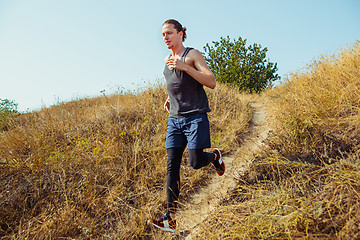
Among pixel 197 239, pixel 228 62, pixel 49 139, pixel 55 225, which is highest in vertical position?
pixel 228 62

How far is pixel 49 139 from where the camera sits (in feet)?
13.8

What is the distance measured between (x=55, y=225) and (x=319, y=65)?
7004mm

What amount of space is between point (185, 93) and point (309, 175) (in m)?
1.84

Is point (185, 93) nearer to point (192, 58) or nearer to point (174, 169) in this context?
point (192, 58)

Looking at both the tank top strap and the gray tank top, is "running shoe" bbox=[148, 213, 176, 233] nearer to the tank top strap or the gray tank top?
the gray tank top

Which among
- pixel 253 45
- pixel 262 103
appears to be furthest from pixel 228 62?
pixel 262 103

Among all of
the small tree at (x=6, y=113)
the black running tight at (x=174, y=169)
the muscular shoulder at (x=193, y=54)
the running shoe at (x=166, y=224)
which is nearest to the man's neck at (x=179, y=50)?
the muscular shoulder at (x=193, y=54)

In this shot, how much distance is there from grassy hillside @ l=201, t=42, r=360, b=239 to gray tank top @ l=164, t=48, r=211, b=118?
1.16 metres

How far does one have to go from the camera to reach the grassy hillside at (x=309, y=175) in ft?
5.87

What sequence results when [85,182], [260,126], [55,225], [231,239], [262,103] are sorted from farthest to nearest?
1. [262,103]
2. [260,126]
3. [85,182]
4. [55,225]
5. [231,239]

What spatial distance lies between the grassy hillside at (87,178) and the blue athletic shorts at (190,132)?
3.21 ft

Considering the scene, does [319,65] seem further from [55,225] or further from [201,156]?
[55,225]

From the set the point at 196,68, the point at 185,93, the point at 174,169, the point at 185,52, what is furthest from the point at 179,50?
the point at 174,169

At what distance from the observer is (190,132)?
256cm
